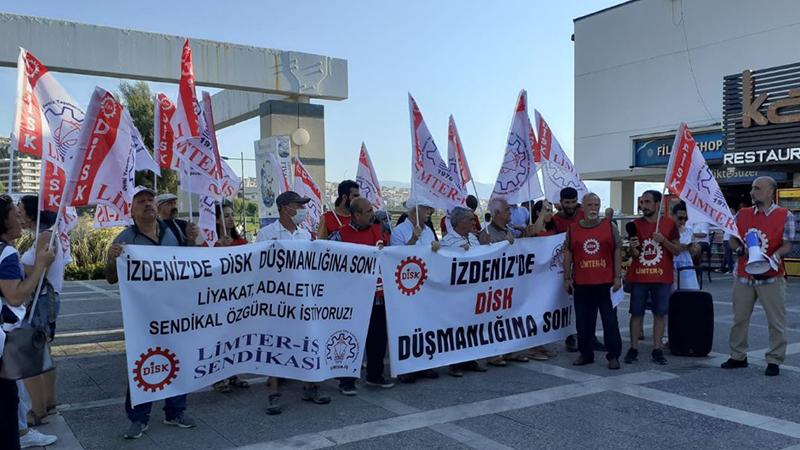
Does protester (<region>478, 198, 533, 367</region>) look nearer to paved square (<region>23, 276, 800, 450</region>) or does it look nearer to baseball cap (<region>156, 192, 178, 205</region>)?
paved square (<region>23, 276, 800, 450</region>)

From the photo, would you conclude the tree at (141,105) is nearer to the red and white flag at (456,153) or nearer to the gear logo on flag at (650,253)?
the red and white flag at (456,153)

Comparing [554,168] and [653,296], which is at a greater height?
[554,168]

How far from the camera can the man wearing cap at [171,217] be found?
5.50m

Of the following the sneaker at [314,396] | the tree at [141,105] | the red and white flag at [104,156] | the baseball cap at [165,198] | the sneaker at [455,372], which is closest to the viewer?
the red and white flag at [104,156]

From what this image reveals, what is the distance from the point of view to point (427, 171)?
276 inches

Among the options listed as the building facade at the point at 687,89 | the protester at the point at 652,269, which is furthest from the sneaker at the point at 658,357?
the building facade at the point at 687,89

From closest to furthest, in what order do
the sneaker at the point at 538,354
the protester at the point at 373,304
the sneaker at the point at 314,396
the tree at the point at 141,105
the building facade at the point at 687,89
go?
the sneaker at the point at 314,396 → the protester at the point at 373,304 → the sneaker at the point at 538,354 → the building facade at the point at 687,89 → the tree at the point at 141,105

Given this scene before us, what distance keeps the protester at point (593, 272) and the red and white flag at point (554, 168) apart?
1287 mm

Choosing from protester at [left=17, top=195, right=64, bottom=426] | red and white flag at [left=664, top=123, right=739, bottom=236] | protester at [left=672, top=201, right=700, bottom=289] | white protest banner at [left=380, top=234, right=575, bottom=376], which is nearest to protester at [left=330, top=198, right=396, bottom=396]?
white protest banner at [left=380, top=234, right=575, bottom=376]

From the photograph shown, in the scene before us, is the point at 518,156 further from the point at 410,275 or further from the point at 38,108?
the point at 38,108

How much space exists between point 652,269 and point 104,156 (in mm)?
5694

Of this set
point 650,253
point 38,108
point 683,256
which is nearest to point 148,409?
point 38,108

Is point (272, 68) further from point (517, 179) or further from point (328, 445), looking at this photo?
point (328, 445)

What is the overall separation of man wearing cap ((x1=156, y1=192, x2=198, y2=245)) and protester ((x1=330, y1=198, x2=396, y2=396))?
4.37ft
